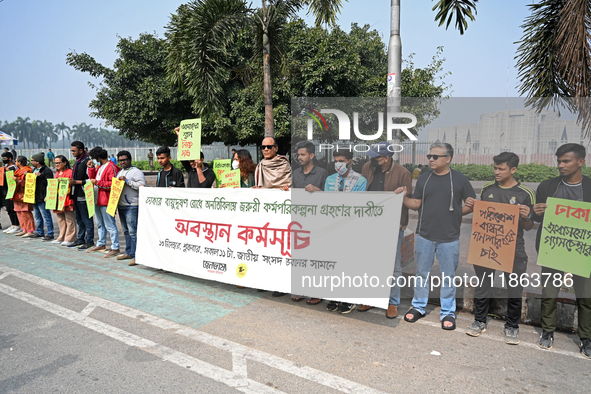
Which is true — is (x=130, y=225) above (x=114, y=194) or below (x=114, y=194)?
below

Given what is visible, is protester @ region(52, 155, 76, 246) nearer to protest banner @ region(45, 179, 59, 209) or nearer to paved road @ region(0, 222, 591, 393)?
protest banner @ region(45, 179, 59, 209)

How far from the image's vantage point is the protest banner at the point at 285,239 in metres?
4.09

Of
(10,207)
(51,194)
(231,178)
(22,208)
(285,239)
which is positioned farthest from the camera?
(10,207)

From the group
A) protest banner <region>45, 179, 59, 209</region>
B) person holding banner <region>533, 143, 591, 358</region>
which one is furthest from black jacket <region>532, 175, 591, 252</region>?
protest banner <region>45, 179, 59, 209</region>

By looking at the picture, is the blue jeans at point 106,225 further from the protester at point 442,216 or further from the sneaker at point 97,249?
the protester at point 442,216

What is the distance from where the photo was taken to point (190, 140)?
20.4 ft

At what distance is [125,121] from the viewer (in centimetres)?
2256

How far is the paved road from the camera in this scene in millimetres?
2902

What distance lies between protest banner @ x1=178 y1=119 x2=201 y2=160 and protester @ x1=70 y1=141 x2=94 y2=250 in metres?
2.62

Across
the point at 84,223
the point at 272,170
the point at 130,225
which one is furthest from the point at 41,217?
the point at 272,170

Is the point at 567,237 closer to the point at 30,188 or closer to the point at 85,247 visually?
the point at 85,247

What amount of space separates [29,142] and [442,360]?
198 meters

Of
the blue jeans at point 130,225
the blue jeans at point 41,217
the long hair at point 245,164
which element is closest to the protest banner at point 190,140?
the long hair at point 245,164

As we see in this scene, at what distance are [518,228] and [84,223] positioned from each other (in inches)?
296
